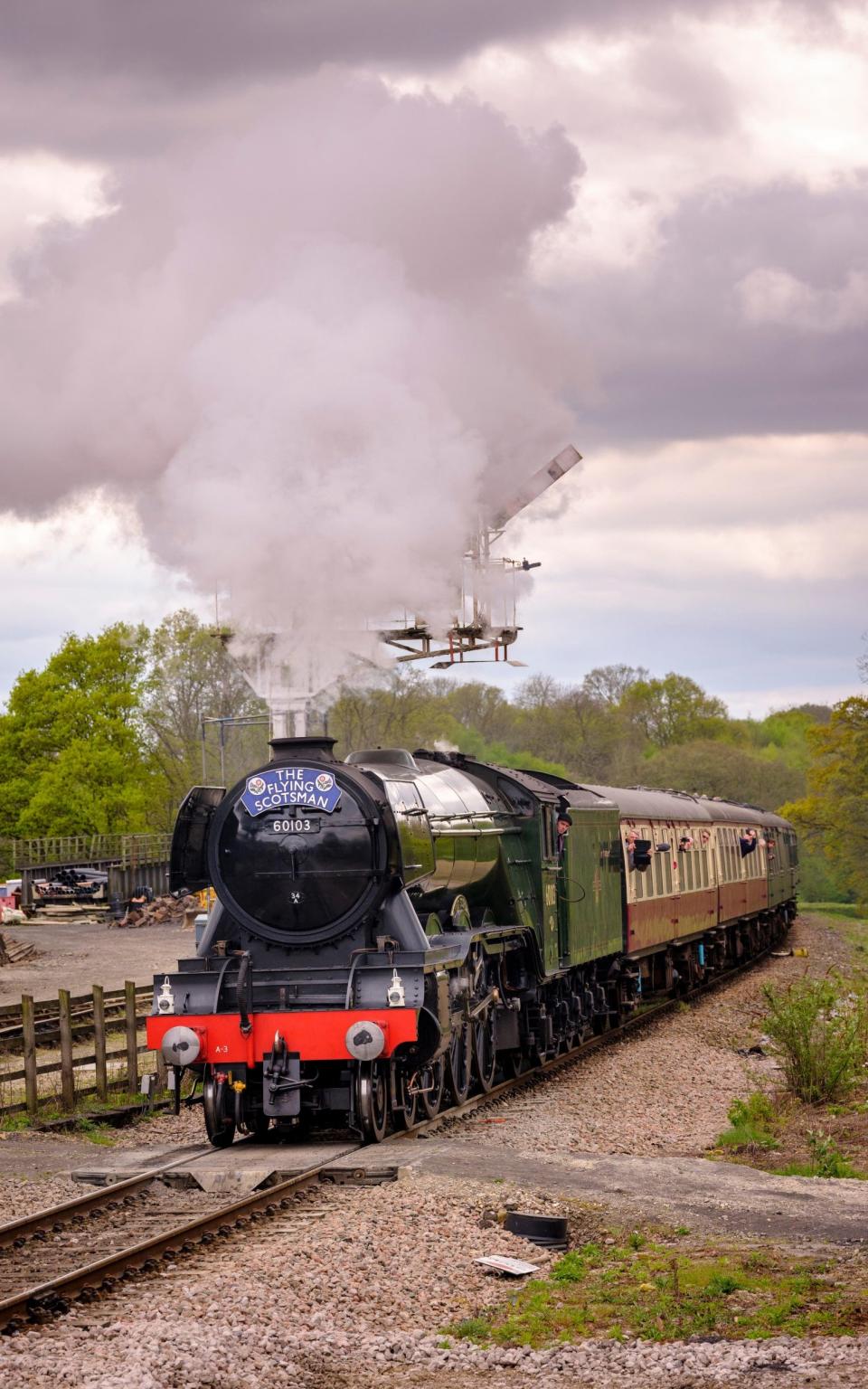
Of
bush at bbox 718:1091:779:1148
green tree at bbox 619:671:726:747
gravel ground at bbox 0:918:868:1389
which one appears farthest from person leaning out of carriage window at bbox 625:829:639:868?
green tree at bbox 619:671:726:747

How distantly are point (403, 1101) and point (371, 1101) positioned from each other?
2.11 feet

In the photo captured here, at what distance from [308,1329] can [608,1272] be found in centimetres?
164

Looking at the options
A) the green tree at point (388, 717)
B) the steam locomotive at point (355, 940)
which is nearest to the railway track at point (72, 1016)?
the steam locomotive at point (355, 940)

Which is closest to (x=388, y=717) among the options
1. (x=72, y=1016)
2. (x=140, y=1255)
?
(x=72, y=1016)

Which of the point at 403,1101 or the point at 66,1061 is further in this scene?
the point at 66,1061

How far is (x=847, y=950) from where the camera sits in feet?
115

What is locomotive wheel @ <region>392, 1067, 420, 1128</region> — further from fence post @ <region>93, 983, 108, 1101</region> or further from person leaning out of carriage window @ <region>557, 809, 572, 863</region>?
person leaning out of carriage window @ <region>557, 809, 572, 863</region>

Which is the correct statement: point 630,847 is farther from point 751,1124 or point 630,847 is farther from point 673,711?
point 673,711

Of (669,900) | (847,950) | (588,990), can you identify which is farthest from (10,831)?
(588,990)

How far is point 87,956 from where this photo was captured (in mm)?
32312

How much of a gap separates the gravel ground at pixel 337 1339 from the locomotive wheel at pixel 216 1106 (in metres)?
3.05

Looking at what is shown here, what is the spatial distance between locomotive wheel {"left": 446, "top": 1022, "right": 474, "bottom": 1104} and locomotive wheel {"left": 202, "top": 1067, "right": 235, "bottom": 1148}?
215 centimetres

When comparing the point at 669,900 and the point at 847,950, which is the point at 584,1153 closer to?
the point at 669,900

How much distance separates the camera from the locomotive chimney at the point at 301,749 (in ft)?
38.7
